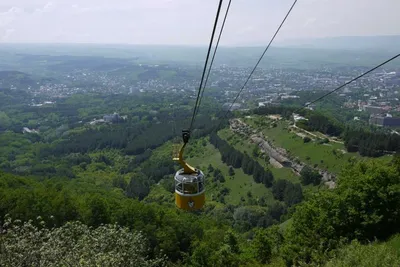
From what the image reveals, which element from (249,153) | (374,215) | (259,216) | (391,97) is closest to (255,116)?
(249,153)

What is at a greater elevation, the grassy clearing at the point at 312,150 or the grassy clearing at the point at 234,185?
the grassy clearing at the point at 312,150

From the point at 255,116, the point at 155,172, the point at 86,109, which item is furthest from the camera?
the point at 86,109

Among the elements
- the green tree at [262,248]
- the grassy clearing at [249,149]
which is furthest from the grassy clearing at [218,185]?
the green tree at [262,248]

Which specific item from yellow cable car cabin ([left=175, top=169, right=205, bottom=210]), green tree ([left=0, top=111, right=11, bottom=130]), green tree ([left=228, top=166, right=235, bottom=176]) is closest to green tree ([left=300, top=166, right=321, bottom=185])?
green tree ([left=228, top=166, right=235, bottom=176])

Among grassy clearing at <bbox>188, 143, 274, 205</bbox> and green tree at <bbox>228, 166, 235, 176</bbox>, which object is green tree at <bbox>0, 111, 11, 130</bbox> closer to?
grassy clearing at <bbox>188, 143, 274, 205</bbox>


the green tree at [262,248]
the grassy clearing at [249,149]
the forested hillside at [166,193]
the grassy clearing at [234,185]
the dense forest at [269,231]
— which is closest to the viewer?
the dense forest at [269,231]

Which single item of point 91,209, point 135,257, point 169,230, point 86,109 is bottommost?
point 86,109

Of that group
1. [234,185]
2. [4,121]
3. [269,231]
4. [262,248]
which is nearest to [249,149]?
[234,185]

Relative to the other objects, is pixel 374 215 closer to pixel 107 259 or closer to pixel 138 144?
pixel 107 259

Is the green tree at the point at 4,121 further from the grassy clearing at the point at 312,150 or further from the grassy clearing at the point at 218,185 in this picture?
the grassy clearing at the point at 312,150
